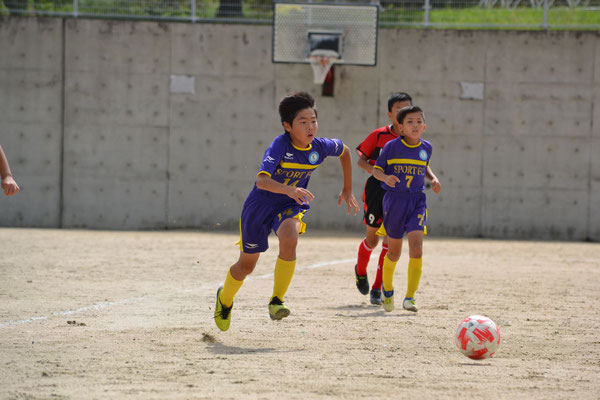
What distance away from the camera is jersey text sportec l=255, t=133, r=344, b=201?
18.7ft

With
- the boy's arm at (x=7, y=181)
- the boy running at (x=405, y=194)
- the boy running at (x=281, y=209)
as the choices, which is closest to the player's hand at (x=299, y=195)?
the boy running at (x=281, y=209)

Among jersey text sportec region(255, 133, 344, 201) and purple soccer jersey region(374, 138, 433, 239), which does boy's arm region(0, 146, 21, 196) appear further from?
purple soccer jersey region(374, 138, 433, 239)

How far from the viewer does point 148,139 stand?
15.5 metres

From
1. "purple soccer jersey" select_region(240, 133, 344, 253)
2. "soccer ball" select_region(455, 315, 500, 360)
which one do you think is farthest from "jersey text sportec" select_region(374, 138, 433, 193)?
"soccer ball" select_region(455, 315, 500, 360)

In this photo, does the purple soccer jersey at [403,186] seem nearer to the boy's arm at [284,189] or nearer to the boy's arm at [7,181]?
the boy's arm at [284,189]

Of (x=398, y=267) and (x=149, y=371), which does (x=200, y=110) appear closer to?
(x=398, y=267)

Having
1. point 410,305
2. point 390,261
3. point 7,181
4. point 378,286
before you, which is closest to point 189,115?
point 378,286

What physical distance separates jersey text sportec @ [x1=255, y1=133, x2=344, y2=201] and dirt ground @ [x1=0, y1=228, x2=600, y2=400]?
3.69 ft

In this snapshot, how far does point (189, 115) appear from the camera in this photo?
50.9 ft

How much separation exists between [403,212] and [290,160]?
5.40ft

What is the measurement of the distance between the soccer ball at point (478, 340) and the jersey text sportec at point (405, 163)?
2.25 meters

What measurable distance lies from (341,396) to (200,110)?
39.7 ft

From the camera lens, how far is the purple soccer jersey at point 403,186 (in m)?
7.05

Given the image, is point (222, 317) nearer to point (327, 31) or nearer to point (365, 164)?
point (365, 164)
